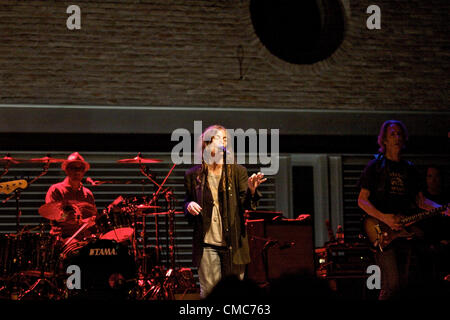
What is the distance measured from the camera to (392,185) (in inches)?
259

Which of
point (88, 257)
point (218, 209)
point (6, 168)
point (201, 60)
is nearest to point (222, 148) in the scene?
point (218, 209)

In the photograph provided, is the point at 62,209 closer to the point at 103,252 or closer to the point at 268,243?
the point at 103,252

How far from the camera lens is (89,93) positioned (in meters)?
9.96

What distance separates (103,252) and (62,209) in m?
0.89

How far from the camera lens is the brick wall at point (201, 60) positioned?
9.96 m

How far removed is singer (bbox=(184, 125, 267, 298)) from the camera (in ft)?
19.6

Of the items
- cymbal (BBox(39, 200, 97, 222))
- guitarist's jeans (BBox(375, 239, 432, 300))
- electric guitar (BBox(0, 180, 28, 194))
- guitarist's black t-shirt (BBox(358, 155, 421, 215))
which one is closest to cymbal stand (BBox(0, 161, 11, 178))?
electric guitar (BBox(0, 180, 28, 194))

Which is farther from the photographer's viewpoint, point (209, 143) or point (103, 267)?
point (103, 267)

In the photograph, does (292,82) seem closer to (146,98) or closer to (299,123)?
(299,123)

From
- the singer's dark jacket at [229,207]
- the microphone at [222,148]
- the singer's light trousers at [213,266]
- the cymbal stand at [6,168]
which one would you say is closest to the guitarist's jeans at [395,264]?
the singer's dark jacket at [229,207]

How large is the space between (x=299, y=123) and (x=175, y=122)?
2.08 metres

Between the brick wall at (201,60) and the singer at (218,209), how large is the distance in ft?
12.8

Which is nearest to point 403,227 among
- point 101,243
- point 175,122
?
point 101,243

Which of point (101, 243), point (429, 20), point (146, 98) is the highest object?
point (429, 20)
